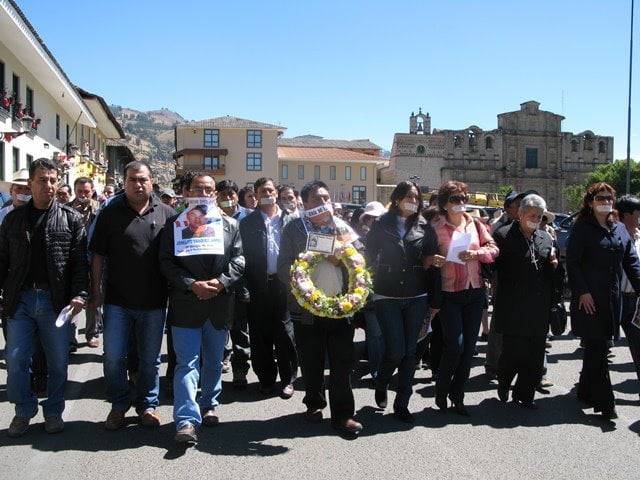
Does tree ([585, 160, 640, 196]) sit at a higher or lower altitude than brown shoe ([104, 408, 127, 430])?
higher

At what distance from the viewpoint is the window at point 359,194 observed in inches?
2901

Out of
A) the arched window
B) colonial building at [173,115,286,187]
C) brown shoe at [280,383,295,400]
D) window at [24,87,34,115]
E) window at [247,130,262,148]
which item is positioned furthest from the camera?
the arched window

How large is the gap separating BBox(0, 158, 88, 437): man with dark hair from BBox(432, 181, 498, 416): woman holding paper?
3300 millimetres

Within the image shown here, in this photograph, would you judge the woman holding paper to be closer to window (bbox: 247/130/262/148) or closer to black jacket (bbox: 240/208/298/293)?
black jacket (bbox: 240/208/298/293)

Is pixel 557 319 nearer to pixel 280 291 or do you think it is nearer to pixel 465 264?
pixel 465 264

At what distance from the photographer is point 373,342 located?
276 inches

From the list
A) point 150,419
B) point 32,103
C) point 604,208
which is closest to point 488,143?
point 32,103

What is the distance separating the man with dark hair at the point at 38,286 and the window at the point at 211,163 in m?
64.3

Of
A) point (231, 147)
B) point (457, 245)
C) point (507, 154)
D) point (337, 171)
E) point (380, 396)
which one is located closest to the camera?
point (457, 245)

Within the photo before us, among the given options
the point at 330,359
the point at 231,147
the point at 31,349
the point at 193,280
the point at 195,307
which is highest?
the point at 231,147

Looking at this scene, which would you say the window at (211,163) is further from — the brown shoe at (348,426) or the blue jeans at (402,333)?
the brown shoe at (348,426)

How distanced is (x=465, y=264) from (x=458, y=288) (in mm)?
240

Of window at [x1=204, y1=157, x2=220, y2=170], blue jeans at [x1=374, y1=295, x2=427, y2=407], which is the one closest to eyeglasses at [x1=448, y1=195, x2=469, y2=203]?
blue jeans at [x1=374, y1=295, x2=427, y2=407]

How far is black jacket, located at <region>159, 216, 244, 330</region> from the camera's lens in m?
5.05
